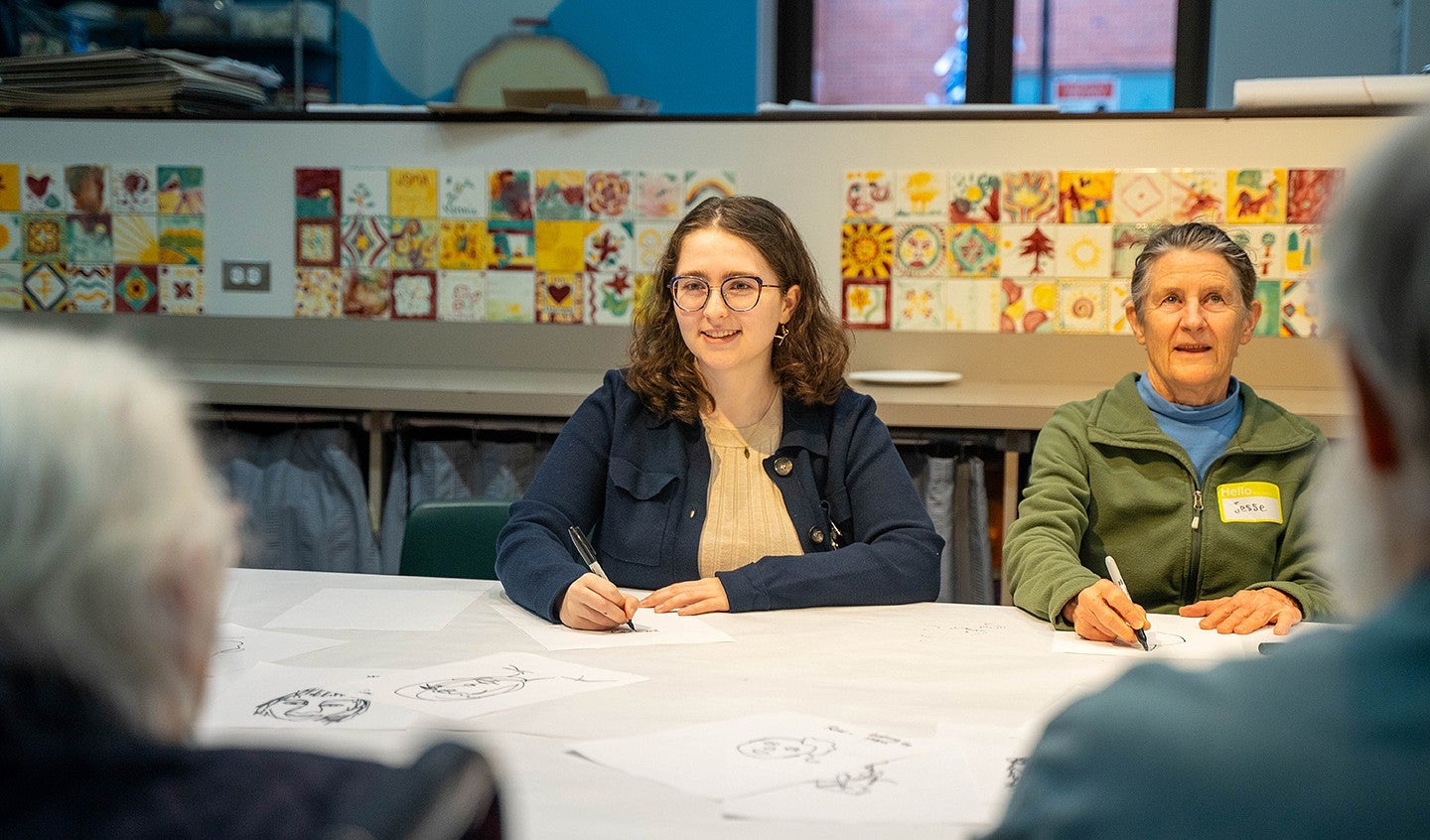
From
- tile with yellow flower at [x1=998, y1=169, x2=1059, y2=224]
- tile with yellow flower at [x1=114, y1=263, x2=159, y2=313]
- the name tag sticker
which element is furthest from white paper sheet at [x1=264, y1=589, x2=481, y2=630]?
tile with yellow flower at [x1=114, y1=263, x2=159, y2=313]

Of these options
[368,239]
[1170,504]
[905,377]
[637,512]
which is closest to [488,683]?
[637,512]

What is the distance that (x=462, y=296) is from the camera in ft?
11.8

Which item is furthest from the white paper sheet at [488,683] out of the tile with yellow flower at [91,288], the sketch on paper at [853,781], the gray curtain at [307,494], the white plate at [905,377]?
the tile with yellow flower at [91,288]

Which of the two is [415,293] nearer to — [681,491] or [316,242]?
[316,242]

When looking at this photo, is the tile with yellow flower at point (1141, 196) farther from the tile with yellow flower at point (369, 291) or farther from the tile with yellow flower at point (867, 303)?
the tile with yellow flower at point (369, 291)

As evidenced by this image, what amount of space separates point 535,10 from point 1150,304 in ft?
12.2

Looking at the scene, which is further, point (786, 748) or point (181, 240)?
point (181, 240)

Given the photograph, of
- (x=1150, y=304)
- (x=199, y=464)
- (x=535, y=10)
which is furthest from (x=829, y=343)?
(x=535, y=10)

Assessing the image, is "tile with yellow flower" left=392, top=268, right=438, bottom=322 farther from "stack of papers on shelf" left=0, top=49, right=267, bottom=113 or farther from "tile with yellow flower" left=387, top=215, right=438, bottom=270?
"stack of papers on shelf" left=0, top=49, right=267, bottom=113

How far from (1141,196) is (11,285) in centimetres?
320

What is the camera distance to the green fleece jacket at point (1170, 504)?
1.94 meters

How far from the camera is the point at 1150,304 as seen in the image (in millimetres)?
2047

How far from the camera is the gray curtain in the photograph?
3117mm

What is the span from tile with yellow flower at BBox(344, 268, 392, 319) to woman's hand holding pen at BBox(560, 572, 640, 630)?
2.14 metres
